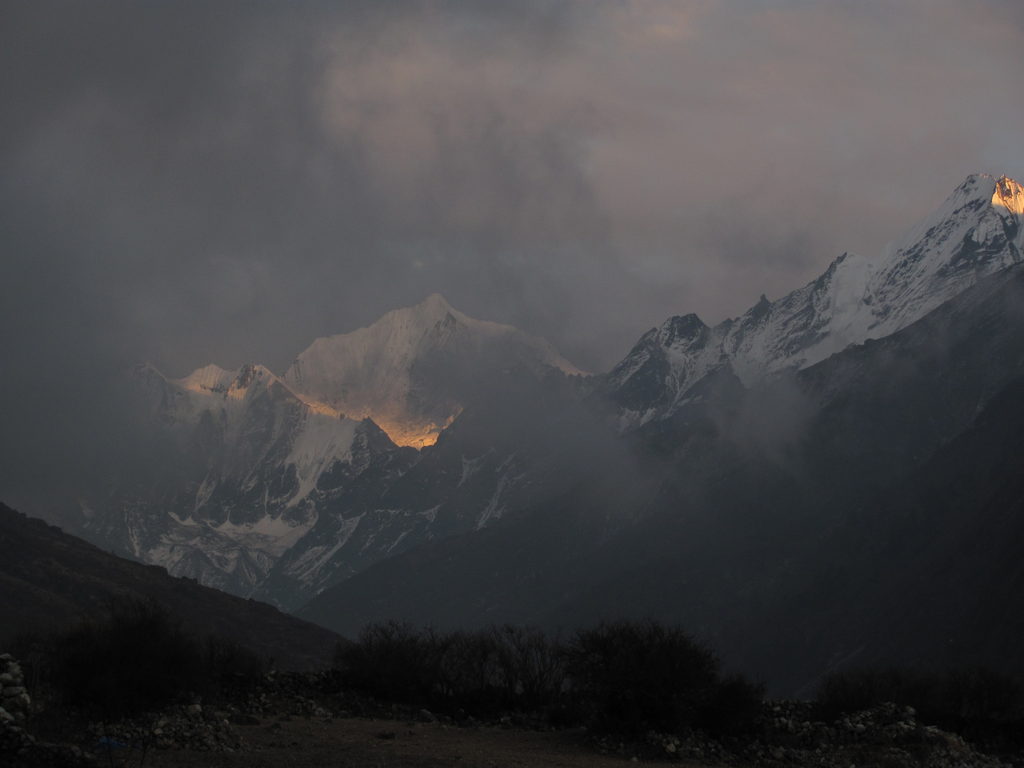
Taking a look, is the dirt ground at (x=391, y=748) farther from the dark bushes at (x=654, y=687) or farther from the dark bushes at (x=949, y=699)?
the dark bushes at (x=949, y=699)

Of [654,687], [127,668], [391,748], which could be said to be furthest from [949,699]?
[127,668]

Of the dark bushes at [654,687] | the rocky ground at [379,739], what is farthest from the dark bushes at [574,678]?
the rocky ground at [379,739]

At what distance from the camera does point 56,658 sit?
5103 cm

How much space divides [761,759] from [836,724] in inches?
244

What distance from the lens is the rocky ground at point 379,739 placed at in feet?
136

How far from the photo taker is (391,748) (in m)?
47.3

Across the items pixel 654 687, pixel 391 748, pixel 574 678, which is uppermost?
pixel 574 678

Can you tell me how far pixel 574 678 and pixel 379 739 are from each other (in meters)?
13.4

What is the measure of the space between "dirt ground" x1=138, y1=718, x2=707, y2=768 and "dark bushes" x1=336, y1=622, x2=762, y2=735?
9.40 ft

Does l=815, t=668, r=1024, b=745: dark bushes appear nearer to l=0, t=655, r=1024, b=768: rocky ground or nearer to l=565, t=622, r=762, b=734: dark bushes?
l=0, t=655, r=1024, b=768: rocky ground

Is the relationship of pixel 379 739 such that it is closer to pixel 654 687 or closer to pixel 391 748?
pixel 391 748

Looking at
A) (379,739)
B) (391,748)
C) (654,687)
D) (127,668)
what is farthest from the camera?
(654,687)

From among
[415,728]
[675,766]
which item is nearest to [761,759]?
[675,766]

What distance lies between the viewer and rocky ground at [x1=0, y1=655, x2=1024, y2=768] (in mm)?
41438
